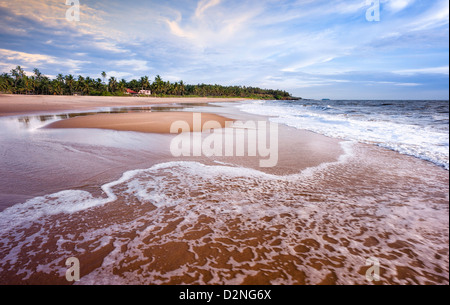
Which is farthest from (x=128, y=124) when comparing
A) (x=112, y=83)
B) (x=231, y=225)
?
(x=112, y=83)

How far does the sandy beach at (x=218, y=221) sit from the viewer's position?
2000 mm

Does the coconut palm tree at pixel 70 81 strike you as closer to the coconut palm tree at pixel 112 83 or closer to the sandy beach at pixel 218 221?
the coconut palm tree at pixel 112 83

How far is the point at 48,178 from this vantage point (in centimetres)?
402

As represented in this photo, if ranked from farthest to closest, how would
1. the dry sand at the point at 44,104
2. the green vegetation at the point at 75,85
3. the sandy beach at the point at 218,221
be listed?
1. the green vegetation at the point at 75,85
2. the dry sand at the point at 44,104
3. the sandy beach at the point at 218,221

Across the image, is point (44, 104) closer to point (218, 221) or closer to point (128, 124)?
point (128, 124)

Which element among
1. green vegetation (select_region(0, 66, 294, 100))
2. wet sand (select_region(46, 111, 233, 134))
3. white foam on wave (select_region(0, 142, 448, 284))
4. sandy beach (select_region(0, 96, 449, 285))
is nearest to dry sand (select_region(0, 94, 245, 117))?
wet sand (select_region(46, 111, 233, 134))

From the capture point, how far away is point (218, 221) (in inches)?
110

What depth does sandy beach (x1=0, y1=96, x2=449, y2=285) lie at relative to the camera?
200 centimetres

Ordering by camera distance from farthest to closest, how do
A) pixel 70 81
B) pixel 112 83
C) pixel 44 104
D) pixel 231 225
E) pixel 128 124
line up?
pixel 112 83 < pixel 70 81 < pixel 44 104 < pixel 128 124 < pixel 231 225

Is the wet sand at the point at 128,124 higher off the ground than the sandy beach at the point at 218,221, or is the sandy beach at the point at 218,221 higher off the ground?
the wet sand at the point at 128,124

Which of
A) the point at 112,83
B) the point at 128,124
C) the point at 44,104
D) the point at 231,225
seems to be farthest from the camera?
the point at 112,83

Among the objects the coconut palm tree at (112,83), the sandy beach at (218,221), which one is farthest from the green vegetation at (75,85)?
the sandy beach at (218,221)

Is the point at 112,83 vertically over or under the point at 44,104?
over

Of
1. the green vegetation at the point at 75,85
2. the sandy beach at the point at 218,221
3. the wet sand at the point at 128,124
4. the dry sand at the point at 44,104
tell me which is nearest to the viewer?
the sandy beach at the point at 218,221
